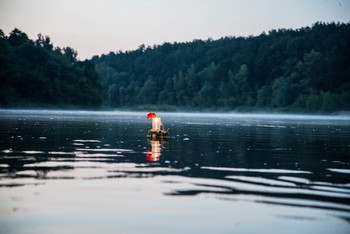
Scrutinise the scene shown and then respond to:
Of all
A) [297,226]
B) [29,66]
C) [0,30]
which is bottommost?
[297,226]

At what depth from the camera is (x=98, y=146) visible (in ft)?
88.0

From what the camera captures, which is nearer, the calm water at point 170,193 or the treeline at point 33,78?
the calm water at point 170,193

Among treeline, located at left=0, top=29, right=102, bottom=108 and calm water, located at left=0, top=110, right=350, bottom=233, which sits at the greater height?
treeline, located at left=0, top=29, right=102, bottom=108

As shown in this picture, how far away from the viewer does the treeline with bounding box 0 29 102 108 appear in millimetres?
158375

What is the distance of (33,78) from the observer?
167000 mm

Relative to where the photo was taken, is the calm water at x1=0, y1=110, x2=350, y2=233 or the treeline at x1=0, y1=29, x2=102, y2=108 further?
the treeline at x1=0, y1=29, x2=102, y2=108

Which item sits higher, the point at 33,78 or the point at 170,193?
the point at 33,78

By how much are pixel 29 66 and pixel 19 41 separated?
68.1ft

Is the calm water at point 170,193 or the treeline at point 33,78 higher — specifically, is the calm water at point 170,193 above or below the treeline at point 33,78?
below

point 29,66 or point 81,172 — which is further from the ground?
point 29,66

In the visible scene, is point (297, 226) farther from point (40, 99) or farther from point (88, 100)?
point (88, 100)

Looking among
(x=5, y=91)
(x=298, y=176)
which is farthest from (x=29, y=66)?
(x=298, y=176)

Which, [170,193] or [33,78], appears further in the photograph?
[33,78]

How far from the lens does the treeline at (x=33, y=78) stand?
15838cm
